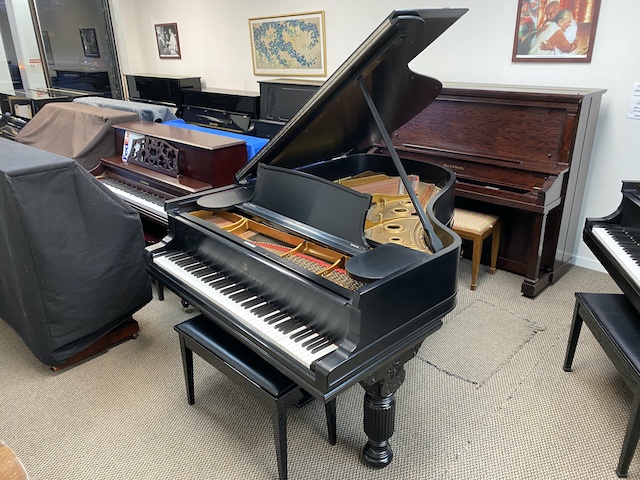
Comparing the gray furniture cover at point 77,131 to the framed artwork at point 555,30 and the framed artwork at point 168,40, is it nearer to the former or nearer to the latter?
the framed artwork at point 168,40

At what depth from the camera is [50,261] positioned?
2158mm

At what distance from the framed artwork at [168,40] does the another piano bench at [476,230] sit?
4663 millimetres

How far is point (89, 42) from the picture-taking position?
6.57 metres

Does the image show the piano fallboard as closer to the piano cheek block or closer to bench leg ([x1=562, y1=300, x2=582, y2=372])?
the piano cheek block

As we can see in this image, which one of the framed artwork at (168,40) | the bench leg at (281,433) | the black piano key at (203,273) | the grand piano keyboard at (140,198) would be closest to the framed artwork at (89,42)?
the framed artwork at (168,40)

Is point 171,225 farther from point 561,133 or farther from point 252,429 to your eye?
point 561,133

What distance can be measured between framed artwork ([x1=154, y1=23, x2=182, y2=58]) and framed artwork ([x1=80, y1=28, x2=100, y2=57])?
3.24 feet

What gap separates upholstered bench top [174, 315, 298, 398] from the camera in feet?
5.23

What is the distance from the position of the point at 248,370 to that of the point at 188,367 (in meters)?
0.51

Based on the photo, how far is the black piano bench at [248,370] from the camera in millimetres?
1584

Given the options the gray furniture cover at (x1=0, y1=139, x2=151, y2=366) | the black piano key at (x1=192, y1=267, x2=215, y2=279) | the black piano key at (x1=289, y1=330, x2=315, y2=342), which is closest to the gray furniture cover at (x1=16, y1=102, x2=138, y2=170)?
the gray furniture cover at (x1=0, y1=139, x2=151, y2=366)

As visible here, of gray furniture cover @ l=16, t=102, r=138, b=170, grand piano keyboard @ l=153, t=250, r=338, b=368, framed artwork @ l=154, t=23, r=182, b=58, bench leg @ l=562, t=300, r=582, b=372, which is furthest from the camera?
framed artwork @ l=154, t=23, r=182, b=58

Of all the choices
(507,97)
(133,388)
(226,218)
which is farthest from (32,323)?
(507,97)

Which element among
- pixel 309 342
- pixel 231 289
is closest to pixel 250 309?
pixel 231 289
